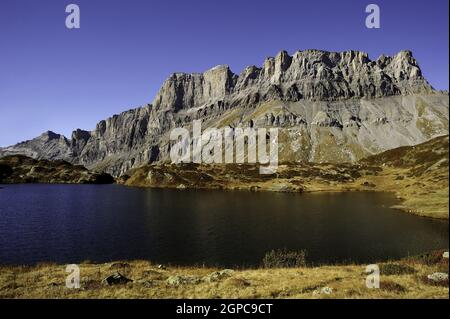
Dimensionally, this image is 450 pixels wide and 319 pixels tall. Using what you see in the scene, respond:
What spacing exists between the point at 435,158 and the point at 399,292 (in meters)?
159

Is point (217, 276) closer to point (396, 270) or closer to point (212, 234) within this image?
point (396, 270)

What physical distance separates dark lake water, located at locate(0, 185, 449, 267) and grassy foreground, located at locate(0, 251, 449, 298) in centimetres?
1201

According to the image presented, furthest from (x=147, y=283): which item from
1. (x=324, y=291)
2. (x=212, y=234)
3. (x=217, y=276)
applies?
(x=212, y=234)

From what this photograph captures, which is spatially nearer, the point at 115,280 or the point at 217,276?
the point at 115,280

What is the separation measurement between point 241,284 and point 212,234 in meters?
37.7

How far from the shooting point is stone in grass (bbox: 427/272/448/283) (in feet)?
102

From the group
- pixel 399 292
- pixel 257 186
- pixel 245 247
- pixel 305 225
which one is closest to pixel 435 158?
pixel 257 186

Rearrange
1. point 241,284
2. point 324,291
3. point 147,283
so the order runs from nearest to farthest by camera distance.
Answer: point 324,291, point 241,284, point 147,283

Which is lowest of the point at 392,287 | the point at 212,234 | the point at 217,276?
the point at 212,234

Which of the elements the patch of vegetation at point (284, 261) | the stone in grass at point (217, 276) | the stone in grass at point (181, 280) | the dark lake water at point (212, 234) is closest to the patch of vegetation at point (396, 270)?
the patch of vegetation at point (284, 261)

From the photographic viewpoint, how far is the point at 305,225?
7906 centimetres

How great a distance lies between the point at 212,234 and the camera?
70312 millimetres

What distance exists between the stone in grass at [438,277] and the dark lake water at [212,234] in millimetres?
19598
